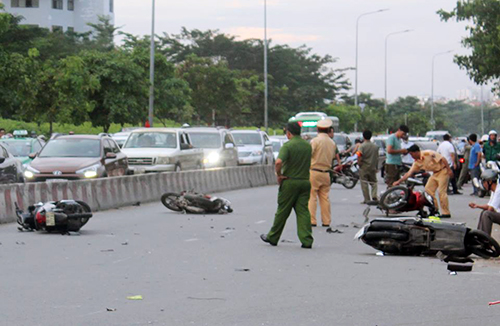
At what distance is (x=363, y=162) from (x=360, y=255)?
10429 mm

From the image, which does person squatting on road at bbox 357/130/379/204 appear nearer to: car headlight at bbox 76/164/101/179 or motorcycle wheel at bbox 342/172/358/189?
car headlight at bbox 76/164/101/179

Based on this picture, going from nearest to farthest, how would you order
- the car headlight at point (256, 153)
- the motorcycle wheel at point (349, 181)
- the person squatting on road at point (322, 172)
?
the person squatting on road at point (322, 172), the motorcycle wheel at point (349, 181), the car headlight at point (256, 153)

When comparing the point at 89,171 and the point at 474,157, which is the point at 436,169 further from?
the point at 474,157

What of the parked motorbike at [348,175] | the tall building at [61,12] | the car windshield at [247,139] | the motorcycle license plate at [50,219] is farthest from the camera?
the tall building at [61,12]

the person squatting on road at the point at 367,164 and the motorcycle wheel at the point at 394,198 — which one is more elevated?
the person squatting on road at the point at 367,164

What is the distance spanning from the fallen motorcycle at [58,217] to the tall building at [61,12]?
7786cm

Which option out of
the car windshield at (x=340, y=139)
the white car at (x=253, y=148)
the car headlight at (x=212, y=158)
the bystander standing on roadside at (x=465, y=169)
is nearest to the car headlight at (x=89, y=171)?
the car headlight at (x=212, y=158)

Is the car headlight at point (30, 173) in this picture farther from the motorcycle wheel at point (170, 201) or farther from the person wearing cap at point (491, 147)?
the person wearing cap at point (491, 147)

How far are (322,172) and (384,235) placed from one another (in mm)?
4424

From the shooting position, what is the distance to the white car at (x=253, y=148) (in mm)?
41062

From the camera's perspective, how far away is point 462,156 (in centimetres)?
3478

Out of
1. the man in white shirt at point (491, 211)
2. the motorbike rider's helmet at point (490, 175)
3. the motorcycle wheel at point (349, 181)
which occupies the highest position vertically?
the motorbike rider's helmet at point (490, 175)

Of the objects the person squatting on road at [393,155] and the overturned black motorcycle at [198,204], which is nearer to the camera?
the overturned black motorcycle at [198,204]

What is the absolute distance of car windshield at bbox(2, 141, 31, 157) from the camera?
30312 mm
